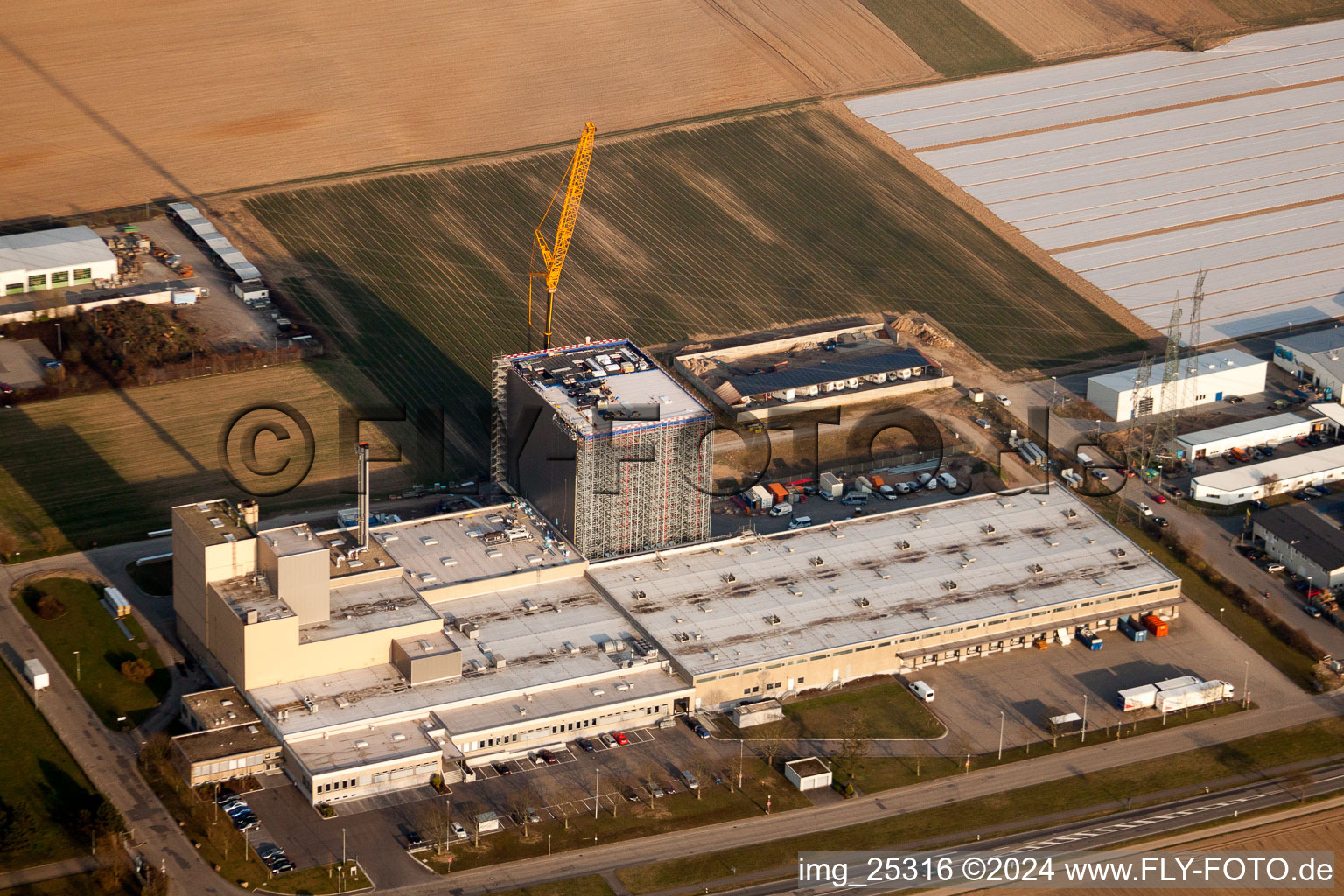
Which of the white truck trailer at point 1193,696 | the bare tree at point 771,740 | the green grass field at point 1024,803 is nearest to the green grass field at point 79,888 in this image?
the green grass field at point 1024,803

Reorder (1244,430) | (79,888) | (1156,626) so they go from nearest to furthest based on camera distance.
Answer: (79,888) → (1156,626) → (1244,430)

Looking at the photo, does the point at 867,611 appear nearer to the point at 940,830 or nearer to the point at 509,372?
the point at 940,830

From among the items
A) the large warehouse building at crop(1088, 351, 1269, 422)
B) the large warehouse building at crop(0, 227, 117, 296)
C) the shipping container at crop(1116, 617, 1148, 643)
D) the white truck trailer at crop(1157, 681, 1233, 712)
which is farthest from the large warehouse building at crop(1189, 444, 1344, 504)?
the large warehouse building at crop(0, 227, 117, 296)

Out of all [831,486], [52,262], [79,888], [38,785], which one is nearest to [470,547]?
[831,486]

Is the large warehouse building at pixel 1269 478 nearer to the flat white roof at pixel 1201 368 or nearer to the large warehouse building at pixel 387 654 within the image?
the flat white roof at pixel 1201 368

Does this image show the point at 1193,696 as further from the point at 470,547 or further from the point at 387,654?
the point at 387,654

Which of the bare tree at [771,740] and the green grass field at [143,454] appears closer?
the bare tree at [771,740]
